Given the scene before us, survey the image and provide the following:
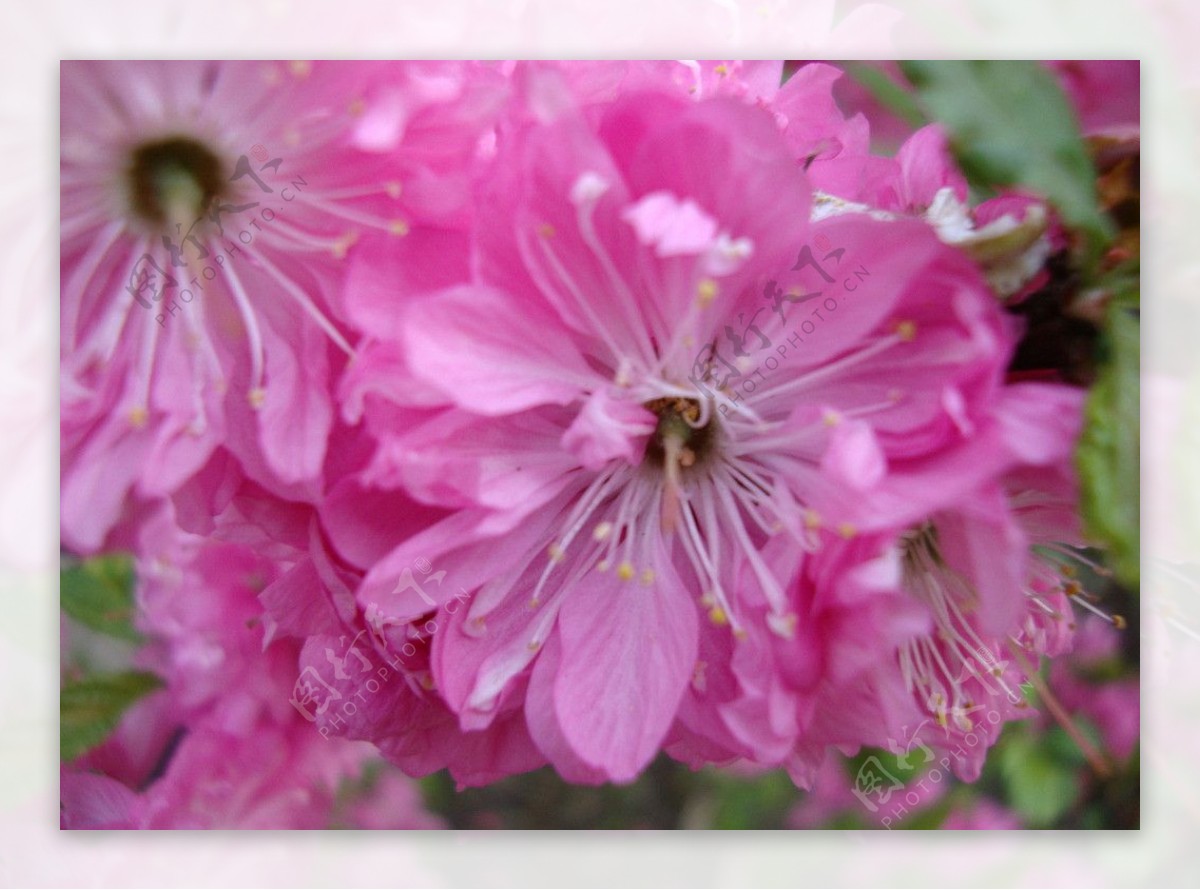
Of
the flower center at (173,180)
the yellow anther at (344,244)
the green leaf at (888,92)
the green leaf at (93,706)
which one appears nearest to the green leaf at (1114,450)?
the green leaf at (888,92)

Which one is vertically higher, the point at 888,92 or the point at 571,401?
the point at 888,92

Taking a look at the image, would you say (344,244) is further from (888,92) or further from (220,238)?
(888,92)

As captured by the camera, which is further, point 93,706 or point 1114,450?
point 93,706

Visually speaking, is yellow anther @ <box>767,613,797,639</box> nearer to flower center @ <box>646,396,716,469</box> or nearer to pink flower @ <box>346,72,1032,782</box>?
pink flower @ <box>346,72,1032,782</box>

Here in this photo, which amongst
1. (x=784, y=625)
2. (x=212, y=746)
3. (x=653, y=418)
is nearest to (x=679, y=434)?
(x=653, y=418)

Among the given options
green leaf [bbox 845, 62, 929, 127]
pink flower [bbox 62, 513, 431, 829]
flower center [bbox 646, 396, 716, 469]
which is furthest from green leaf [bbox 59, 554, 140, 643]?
green leaf [bbox 845, 62, 929, 127]

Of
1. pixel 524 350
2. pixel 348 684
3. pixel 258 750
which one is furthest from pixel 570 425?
pixel 258 750
